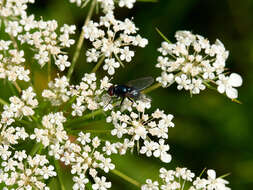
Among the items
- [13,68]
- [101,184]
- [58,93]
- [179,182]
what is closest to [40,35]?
[13,68]

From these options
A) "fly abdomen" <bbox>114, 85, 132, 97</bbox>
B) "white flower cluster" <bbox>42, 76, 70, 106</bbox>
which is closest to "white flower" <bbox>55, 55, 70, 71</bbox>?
"white flower cluster" <bbox>42, 76, 70, 106</bbox>

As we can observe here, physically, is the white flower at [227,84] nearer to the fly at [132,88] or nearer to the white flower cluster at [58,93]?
the fly at [132,88]

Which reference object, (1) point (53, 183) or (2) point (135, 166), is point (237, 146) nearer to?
(2) point (135, 166)

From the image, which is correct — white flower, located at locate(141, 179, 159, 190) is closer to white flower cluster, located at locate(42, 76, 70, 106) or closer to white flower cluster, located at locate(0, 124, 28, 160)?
white flower cluster, located at locate(42, 76, 70, 106)

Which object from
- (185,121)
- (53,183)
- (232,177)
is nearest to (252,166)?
(232,177)

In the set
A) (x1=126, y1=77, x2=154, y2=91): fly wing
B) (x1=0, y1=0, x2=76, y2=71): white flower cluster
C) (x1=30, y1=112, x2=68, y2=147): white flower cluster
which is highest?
(x1=0, y1=0, x2=76, y2=71): white flower cluster

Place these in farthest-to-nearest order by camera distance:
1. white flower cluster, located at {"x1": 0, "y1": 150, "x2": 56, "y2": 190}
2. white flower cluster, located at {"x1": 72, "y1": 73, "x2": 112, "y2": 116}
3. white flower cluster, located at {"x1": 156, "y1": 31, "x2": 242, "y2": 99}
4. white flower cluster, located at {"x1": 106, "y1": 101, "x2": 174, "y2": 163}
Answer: white flower cluster, located at {"x1": 156, "y1": 31, "x2": 242, "y2": 99} < white flower cluster, located at {"x1": 72, "y1": 73, "x2": 112, "y2": 116} < white flower cluster, located at {"x1": 106, "y1": 101, "x2": 174, "y2": 163} < white flower cluster, located at {"x1": 0, "y1": 150, "x2": 56, "y2": 190}

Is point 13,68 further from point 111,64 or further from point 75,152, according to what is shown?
point 75,152
